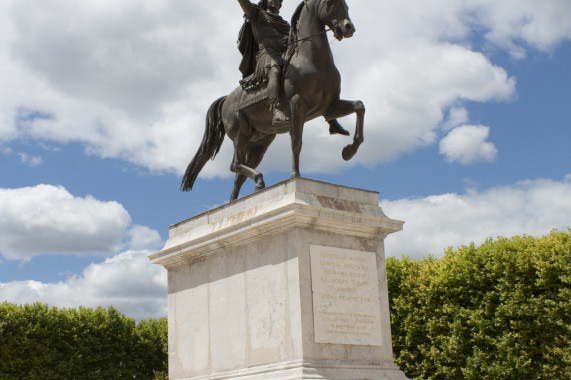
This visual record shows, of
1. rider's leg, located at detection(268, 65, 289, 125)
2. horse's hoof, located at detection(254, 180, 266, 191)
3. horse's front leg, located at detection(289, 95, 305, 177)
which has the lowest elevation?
horse's hoof, located at detection(254, 180, 266, 191)

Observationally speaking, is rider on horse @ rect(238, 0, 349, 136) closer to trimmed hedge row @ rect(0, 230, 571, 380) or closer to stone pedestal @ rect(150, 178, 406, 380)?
stone pedestal @ rect(150, 178, 406, 380)

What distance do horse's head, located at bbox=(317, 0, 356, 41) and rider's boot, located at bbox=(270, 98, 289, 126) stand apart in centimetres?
135

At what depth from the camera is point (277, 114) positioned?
1105 centimetres

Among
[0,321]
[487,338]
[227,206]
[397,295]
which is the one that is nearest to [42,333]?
[0,321]

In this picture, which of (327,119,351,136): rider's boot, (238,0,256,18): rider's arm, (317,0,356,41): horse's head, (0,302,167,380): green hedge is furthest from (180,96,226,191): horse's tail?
(0,302,167,380): green hedge

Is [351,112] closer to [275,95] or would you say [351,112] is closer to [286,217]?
[275,95]

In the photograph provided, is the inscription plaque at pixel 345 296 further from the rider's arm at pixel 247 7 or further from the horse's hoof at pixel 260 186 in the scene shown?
the rider's arm at pixel 247 7

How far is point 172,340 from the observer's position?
11633 millimetres

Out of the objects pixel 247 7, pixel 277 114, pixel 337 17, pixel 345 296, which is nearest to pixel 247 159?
pixel 277 114

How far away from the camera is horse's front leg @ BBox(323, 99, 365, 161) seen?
11.0 meters

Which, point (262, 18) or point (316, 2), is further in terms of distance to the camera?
point (262, 18)

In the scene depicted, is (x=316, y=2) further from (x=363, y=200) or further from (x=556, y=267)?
(x=556, y=267)

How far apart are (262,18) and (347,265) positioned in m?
4.49

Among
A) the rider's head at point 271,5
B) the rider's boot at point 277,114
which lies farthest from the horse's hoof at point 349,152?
the rider's head at point 271,5
